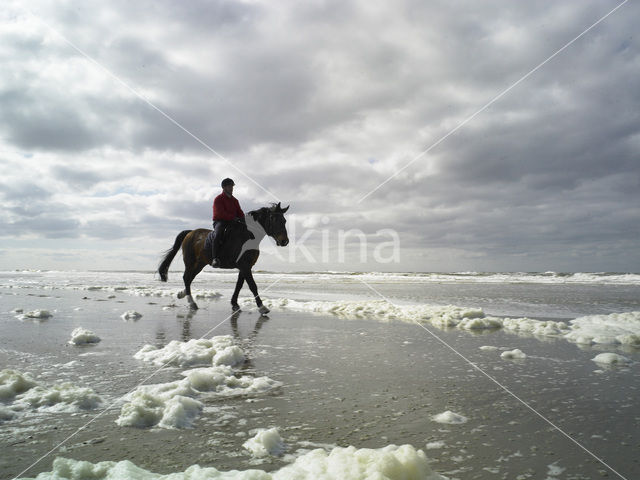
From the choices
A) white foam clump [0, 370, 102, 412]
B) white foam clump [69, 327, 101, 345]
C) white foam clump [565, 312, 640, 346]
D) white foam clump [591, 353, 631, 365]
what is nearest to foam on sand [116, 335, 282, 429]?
white foam clump [0, 370, 102, 412]

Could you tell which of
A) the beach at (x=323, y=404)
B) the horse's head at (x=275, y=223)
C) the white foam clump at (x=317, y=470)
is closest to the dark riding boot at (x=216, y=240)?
the horse's head at (x=275, y=223)

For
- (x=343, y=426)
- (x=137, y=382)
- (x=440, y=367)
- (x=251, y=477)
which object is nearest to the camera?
(x=251, y=477)

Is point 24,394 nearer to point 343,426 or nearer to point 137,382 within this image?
point 137,382

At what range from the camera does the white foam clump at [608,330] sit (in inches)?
223

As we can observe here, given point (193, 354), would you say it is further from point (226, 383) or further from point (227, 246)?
point (227, 246)

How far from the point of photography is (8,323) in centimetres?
679

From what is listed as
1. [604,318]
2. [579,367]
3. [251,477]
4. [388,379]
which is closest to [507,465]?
[251,477]

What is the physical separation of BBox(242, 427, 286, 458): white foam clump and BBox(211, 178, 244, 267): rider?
26.3ft

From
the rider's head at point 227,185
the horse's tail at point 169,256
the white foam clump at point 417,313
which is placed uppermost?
the rider's head at point 227,185

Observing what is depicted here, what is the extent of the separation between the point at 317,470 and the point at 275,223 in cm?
838

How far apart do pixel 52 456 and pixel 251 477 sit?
48.4 inches

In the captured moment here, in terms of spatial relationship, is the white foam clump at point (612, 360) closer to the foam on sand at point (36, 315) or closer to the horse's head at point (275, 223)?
the horse's head at point (275, 223)

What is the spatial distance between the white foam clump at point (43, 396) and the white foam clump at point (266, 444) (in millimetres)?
1486

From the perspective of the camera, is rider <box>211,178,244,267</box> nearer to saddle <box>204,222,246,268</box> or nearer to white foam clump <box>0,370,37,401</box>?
saddle <box>204,222,246,268</box>
